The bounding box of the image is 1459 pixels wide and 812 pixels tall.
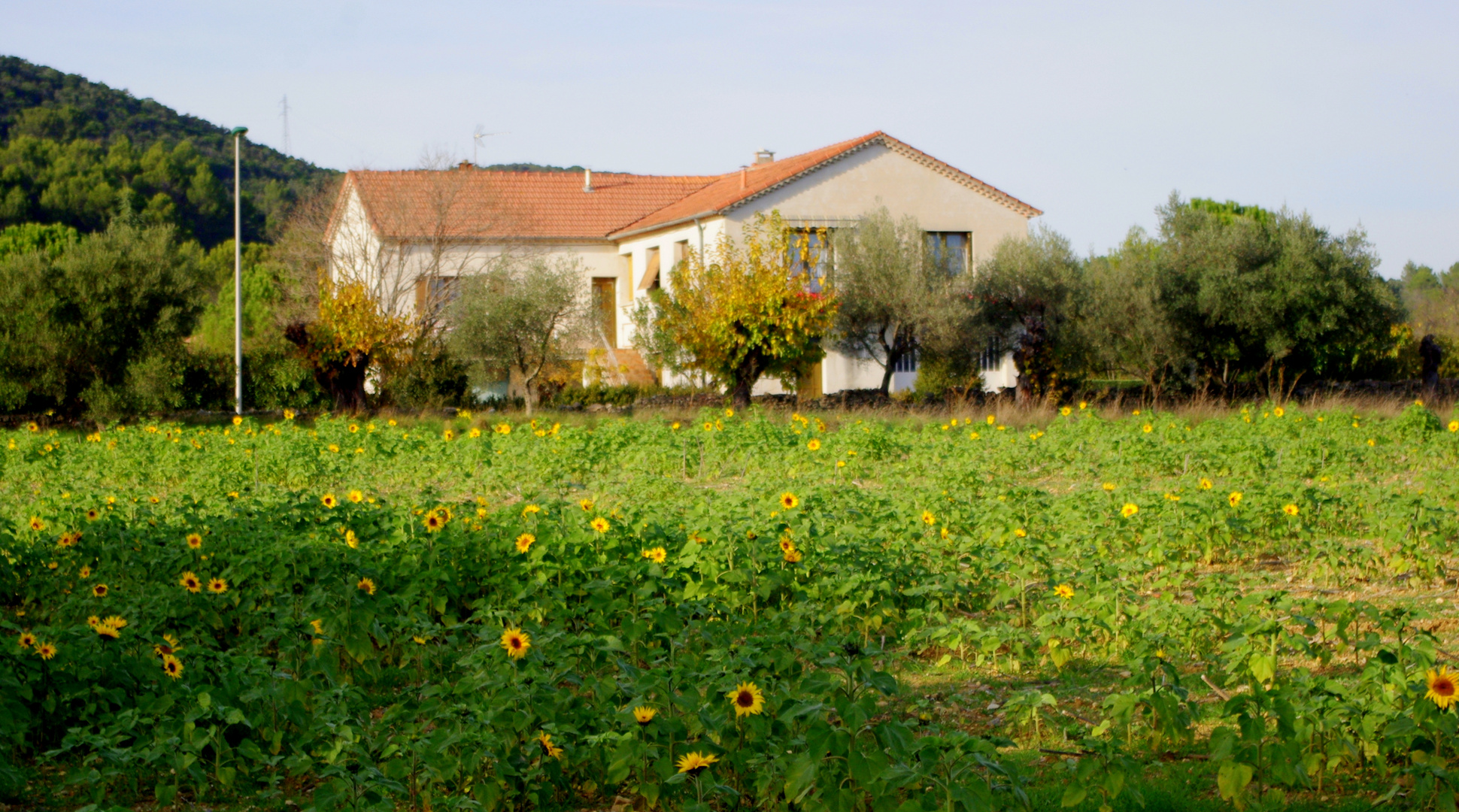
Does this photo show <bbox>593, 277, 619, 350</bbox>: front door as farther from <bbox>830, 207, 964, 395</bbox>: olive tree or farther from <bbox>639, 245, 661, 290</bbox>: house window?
<bbox>830, 207, 964, 395</bbox>: olive tree

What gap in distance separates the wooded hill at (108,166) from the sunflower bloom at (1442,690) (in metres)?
42.1

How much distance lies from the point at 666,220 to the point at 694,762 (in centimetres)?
2645

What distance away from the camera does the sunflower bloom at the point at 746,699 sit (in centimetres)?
347

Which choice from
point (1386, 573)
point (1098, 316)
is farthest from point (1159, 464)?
point (1098, 316)

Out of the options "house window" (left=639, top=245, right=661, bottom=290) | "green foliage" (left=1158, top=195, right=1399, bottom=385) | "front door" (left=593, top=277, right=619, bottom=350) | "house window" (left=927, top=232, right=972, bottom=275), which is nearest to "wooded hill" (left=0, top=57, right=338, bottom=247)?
"front door" (left=593, top=277, right=619, bottom=350)

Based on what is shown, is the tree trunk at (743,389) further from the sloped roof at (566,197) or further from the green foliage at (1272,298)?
the green foliage at (1272,298)

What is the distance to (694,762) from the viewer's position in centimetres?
322

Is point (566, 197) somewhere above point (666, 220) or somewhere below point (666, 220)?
above

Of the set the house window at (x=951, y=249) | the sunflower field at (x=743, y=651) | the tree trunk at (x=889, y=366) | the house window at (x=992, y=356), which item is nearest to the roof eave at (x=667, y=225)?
the house window at (x=951, y=249)

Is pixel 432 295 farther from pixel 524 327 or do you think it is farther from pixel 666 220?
pixel 524 327

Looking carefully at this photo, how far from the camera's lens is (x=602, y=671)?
456 centimetres

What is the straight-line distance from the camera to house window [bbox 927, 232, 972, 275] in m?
25.6

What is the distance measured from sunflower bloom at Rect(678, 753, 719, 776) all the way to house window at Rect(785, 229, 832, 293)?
20.3m

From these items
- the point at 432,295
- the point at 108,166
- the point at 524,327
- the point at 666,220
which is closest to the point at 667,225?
the point at 666,220
